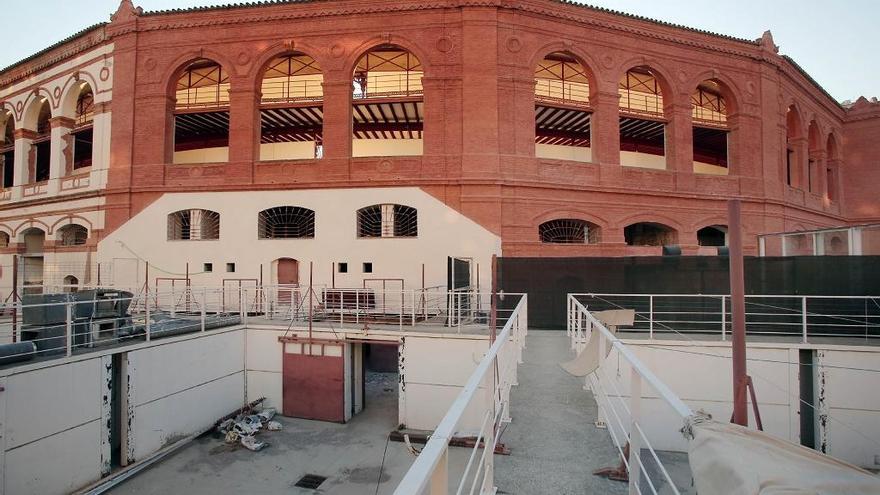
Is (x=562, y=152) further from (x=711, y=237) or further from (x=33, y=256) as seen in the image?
(x=33, y=256)

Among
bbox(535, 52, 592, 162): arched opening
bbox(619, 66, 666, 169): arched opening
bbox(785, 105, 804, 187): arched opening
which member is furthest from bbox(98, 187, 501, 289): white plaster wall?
bbox(785, 105, 804, 187): arched opening

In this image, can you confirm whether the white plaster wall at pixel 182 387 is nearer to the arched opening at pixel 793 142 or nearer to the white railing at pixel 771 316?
the white railing at pixel 771 316

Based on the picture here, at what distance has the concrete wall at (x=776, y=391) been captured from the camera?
32.3 ft

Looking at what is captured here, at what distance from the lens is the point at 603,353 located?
17.0 ft

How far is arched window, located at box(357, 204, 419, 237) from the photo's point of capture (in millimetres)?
17906

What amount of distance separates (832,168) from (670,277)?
2394 cm

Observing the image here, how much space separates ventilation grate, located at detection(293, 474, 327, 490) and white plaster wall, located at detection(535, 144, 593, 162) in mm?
15841

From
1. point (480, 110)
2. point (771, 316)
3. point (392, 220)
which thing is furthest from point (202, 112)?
point (771, 316)

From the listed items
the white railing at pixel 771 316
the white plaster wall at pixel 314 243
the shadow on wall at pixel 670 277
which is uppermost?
the white plaster wall at pixel 314 243

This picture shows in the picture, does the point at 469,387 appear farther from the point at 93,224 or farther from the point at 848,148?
the point at 848,148

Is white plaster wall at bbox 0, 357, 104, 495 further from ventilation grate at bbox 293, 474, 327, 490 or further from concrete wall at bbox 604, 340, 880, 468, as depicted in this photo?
concrete wall at bbox 604, 340, 880, 468

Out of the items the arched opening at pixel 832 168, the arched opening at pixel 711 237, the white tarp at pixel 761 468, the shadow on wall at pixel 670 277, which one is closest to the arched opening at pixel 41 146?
the shadow on wall at pixel 670 277

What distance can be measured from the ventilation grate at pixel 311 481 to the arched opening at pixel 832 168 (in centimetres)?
3306

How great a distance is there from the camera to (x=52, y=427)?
8.51 metres
